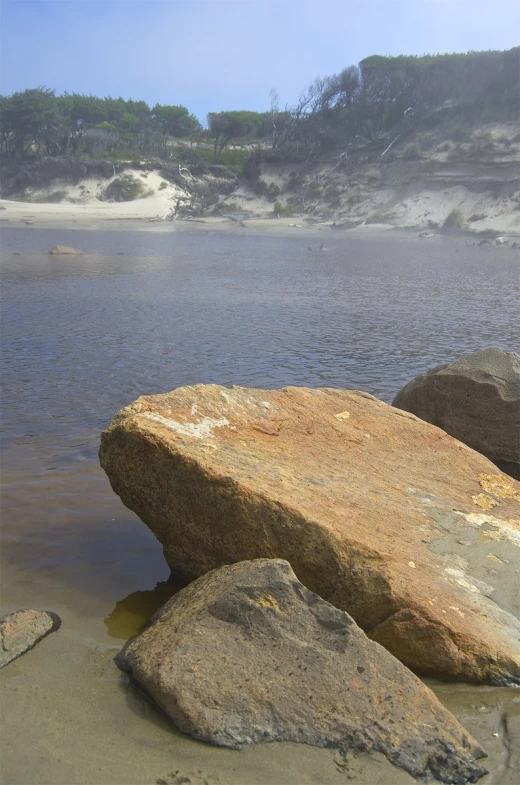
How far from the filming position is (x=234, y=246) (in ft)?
92.8

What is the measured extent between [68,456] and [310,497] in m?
2.92

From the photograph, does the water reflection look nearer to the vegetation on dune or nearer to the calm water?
the calm water

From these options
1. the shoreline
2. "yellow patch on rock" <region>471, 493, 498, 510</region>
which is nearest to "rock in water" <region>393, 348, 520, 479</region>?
"yellow patch on rock" <region>471, 493, 498, 510</region>

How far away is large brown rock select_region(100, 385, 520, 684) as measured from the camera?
3084mm

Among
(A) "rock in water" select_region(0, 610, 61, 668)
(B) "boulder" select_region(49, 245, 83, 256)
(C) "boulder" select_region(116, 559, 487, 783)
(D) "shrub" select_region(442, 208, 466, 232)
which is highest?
(D) "shrub" select_region(442, 208, 466, 232)

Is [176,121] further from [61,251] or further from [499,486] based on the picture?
[499,486]

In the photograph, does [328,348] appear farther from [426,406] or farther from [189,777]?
[189,777]

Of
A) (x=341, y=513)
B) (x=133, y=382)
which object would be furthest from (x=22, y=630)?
(x=133, y=382)

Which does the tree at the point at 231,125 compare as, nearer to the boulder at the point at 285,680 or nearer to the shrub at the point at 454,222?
the shrub at the point at 454,222

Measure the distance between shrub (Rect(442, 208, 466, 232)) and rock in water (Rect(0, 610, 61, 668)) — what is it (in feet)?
103

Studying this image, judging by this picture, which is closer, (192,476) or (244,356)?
(192,476)

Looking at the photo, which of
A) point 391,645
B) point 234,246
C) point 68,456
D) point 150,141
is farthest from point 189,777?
point 150,141

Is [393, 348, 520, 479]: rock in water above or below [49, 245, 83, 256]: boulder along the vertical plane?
above

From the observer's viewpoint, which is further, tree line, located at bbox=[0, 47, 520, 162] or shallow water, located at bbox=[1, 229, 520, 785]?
tree line, located at bbox=[0, 47, 520, 162]
